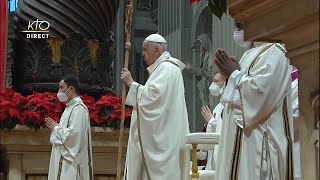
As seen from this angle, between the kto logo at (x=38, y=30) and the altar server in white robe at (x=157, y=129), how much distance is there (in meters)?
2.68

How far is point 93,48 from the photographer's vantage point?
10.4 m

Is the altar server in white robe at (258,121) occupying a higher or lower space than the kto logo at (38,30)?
lower

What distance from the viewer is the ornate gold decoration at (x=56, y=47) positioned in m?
10.2

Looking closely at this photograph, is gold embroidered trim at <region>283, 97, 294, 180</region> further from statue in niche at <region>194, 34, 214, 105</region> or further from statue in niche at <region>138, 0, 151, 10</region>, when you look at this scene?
statue in niche at <region>138, 0, 151, 10</region>

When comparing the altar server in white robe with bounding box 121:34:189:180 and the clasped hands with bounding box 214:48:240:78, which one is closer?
the clasped hands with bounding box 214:48:240:78

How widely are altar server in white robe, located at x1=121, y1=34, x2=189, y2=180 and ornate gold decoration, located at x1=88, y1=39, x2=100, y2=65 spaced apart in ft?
8.52

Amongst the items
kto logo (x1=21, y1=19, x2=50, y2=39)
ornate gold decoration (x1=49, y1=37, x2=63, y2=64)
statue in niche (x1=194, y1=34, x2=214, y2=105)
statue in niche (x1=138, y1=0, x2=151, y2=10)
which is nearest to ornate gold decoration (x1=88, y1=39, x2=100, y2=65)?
ornate gold decoration (x1=49, y1=37, x2=63, y2=64)

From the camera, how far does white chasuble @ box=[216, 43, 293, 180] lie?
14.4 feet

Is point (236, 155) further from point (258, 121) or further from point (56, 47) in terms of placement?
point (56, 47)

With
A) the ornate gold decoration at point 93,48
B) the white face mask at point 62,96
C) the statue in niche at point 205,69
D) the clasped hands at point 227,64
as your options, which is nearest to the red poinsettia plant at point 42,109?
the white face mask at point 62,96

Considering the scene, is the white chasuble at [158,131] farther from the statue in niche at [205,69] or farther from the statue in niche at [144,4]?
the statue in niche at [144,4]

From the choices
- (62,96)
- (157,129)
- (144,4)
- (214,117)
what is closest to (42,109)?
(62,96)

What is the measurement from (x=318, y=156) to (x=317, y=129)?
0.08m

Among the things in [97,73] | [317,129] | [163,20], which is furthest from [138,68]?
[317,129]
